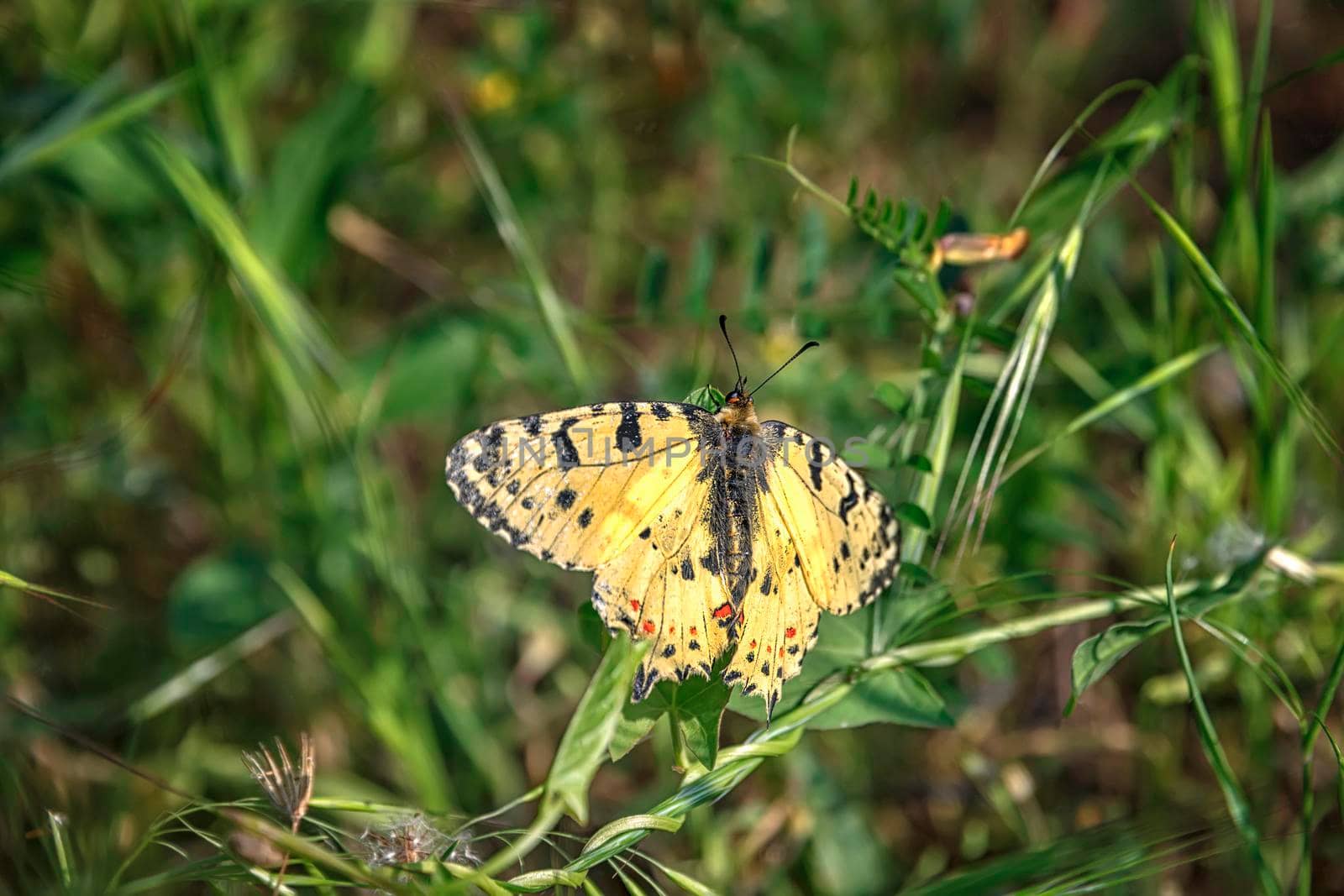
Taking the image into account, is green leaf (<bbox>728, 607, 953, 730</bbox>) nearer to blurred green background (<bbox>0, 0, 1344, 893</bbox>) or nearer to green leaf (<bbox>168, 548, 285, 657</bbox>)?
blurred green background (<bbox>0, 0, 1344, 893</bbox>)

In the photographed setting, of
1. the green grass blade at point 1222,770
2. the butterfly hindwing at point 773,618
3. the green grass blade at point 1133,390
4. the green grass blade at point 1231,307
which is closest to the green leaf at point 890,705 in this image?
the butterfly hindwing at point 773,618

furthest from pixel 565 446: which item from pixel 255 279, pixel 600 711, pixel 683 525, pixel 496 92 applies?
pixel 496 92

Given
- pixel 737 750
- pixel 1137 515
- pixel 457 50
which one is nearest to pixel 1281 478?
pixel 1137 515

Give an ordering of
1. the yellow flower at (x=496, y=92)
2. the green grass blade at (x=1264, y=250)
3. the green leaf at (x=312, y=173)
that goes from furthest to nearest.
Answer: the yellow flower at (x=496, y=92), the green leaf at (x=312, y=173), the green grass blade at (x=1264, y=250)

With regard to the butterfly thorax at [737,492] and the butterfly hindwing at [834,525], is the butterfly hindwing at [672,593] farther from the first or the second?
the butterfly hindwing at [834,525]

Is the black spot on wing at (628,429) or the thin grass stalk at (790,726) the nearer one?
the thin grass stalk at (790,726)

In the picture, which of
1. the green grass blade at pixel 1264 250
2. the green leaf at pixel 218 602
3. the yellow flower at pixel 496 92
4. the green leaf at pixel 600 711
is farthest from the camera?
the yellow flower at pixel 496 92
